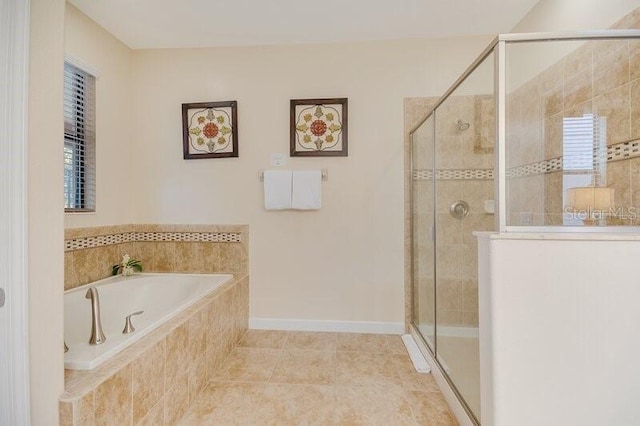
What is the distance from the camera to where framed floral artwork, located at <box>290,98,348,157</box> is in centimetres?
241

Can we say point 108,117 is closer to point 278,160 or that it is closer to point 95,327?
point 278,160

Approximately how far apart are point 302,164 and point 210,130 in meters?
0.87

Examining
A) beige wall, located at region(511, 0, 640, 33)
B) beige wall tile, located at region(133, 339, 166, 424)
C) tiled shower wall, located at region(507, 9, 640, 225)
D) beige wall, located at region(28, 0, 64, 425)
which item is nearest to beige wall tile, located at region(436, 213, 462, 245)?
tiled shower wall, located at region(507, 9, 640, 225)

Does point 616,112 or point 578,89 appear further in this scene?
point 578,89

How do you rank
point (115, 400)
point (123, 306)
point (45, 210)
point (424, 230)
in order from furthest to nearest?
point (424, 230)
point (123, 306)
point (115, 400)
point (45, 210)

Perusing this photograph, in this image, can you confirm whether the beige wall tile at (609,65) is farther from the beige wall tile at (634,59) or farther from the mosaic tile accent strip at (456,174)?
the mosaic tile accent strip at (456,174)

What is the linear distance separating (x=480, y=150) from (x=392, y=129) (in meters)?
0.98

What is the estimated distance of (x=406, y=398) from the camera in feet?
5.25

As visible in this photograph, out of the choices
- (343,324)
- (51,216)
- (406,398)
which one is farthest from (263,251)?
(51,216)

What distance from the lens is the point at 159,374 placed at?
1278mm

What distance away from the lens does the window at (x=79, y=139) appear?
2.01 metres

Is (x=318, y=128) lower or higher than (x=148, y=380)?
higher

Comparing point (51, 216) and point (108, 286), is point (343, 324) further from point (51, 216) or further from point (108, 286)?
point (51, 216)

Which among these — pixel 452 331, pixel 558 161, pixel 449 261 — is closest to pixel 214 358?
pixel 452 331
